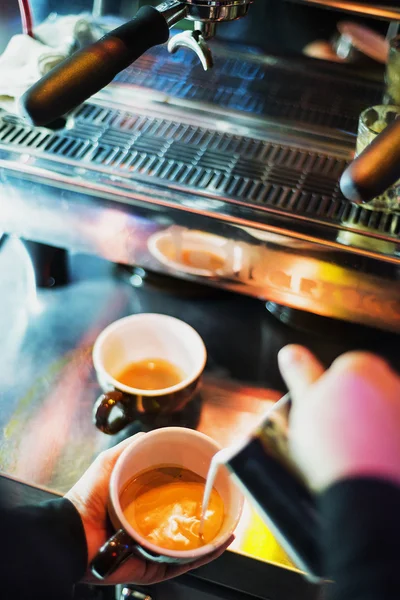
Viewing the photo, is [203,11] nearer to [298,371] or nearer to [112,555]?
[298,371]

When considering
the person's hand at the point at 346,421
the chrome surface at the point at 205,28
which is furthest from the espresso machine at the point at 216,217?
the person's hand at the point at 346,421

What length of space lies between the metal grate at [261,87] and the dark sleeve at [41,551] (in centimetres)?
54

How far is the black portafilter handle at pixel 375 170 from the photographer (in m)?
0.51

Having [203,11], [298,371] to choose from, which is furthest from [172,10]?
[298,371]

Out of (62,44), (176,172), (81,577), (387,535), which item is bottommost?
(81,577)

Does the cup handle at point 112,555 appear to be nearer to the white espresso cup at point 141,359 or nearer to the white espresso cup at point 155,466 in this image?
the white espresso cup at point 155,466

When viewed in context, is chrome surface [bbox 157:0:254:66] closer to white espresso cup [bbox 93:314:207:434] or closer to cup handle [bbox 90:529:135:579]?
white espresso cup [bbox 93:314:207:434]

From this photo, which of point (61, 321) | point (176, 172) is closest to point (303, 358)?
point (176, 172)

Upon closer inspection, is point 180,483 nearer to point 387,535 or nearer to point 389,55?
point 387,535

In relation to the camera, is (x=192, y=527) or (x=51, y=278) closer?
(x=192, y=527)

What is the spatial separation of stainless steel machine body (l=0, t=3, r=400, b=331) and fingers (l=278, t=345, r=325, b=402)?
12cm

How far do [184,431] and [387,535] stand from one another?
0.26 m

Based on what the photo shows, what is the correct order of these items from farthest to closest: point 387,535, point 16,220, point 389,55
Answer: point 16,220 < point 389,55 < point 387,535

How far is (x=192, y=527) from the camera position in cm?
69
